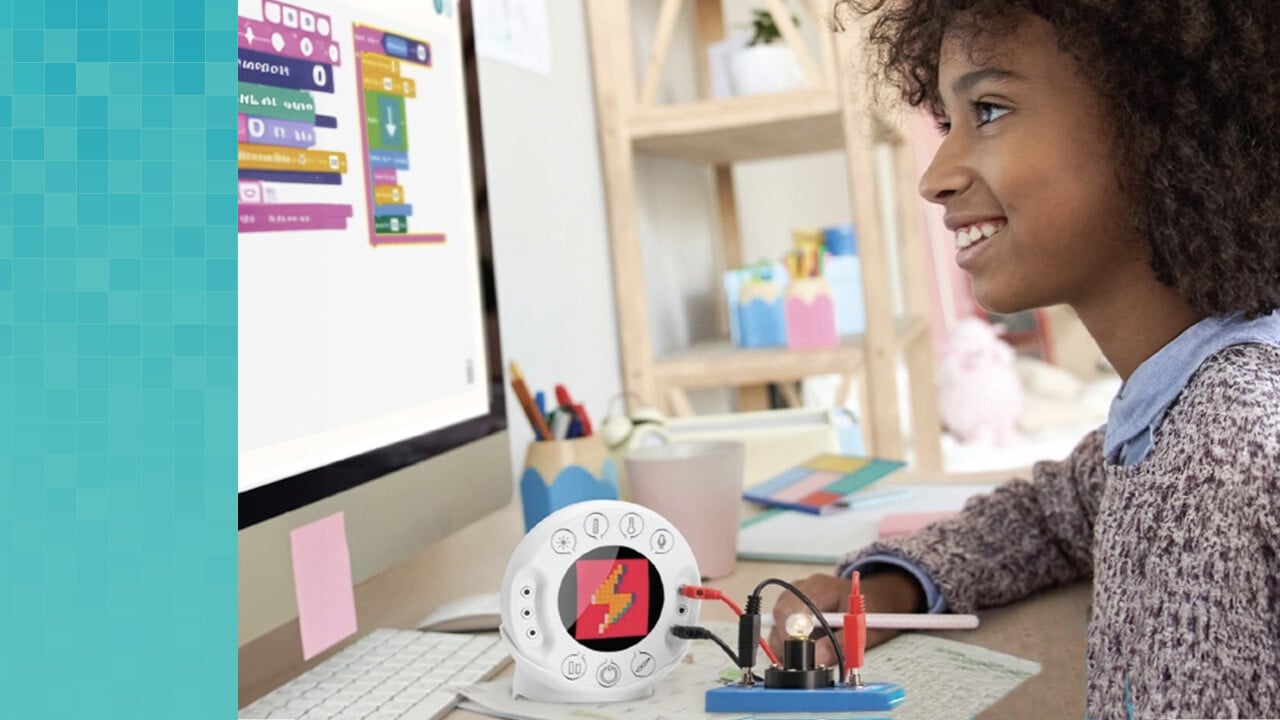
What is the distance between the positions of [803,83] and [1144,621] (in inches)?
52.4

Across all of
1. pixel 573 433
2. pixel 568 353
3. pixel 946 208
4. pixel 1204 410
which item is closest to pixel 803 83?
pixel 568 353

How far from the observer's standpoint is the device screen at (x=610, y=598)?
0.62 meters

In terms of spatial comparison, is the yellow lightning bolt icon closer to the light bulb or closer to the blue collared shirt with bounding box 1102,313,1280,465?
the light bulb

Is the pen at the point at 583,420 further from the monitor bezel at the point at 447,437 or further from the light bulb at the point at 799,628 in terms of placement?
the light bulb at the point at 799,628

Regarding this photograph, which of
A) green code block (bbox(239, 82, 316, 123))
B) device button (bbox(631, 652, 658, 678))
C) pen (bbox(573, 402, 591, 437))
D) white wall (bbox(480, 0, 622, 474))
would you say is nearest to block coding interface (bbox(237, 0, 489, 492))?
green code block (bbox(239, 82, 316, 123))

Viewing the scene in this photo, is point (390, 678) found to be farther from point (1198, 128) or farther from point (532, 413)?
point (1198, 128)

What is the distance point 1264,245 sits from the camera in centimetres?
58

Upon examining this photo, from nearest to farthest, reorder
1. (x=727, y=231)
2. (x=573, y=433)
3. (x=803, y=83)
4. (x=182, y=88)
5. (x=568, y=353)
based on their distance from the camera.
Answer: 1. (x=182, y=88)
2. (x=573, y=433)
3. (x=568, y=353)
4. (x=803, y=83)
5. (x=727, y=231)

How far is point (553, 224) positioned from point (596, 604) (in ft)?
3.10

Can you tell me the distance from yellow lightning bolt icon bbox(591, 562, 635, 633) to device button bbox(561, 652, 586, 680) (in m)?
0.02

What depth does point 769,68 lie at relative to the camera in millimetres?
1748

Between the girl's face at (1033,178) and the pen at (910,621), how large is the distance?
0.60ft

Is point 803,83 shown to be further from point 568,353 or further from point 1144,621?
point 1144,621

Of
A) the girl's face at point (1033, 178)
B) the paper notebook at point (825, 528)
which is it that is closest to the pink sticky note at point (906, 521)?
the paper notebook at point (825, 528)
